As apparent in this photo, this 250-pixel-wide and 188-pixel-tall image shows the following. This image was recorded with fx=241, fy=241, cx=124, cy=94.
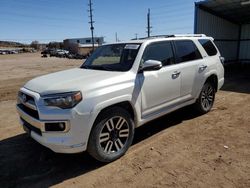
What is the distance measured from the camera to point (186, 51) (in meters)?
5.18

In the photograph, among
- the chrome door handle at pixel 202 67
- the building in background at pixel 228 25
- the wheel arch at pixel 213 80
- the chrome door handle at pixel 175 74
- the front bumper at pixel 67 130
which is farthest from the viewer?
the building in background at pixel 228 25

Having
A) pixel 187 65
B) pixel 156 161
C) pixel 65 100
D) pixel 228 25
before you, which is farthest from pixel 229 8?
pixel 65 100

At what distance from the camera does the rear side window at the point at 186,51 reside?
Result: 4949 millimetres

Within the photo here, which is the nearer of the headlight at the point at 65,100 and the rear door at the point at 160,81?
the headlight at the point at 65,100

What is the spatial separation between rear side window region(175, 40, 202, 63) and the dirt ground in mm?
1434

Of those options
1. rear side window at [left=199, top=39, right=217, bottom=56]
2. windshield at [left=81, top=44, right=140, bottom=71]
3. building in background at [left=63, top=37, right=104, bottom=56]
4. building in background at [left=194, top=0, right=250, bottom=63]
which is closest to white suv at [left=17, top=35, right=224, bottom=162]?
windshield at [left=81, top=44, right=140, bottom=71]

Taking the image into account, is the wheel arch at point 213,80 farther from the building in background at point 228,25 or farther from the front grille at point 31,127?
the building in background at point 228,25

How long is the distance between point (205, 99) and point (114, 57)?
2.61 meters

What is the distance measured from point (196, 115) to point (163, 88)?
6.18ft

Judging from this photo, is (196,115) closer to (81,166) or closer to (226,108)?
(226,108)

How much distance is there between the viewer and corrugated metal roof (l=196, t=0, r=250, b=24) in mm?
13875

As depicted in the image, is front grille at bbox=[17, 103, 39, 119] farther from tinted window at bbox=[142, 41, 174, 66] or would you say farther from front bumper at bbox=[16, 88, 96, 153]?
tinted window at bbox=[142, 41, 174, 66]

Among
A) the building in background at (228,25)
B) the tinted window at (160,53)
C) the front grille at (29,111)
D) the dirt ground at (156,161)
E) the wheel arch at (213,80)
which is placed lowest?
the dirt ground at (156,161)

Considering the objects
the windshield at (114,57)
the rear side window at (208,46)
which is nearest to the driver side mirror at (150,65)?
the windshield at (114,57)
